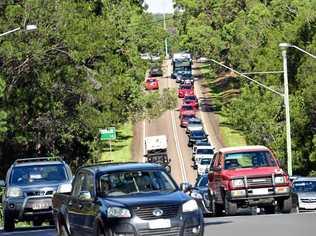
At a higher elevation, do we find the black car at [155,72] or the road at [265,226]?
the black car at [155,72]

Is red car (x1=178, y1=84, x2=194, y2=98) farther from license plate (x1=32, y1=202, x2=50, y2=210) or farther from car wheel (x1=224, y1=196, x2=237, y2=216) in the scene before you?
license plate (x1=32, y1=202, x2=50, y2=210)

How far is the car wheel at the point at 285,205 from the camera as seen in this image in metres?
26.8

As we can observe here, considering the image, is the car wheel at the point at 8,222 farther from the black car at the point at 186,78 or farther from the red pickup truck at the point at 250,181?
the black car at the point at 186,78

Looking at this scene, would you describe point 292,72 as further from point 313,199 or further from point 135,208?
point 135,208

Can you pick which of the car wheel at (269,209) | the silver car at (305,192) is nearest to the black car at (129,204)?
the car wheel at (269,209)

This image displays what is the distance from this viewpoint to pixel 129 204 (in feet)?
51.2

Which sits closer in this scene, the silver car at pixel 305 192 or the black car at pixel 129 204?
the black car at pixel 129 204

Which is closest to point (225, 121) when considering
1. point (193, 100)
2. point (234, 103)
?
point (193, 100)

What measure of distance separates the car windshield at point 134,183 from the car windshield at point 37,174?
926cm

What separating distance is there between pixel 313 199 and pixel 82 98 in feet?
84.4

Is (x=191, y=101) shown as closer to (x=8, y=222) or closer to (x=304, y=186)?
(x=304, y=186)

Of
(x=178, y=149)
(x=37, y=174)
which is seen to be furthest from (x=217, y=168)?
(x=178, y=149)

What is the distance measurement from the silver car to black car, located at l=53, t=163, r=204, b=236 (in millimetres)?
18419

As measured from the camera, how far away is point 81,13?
195ft
